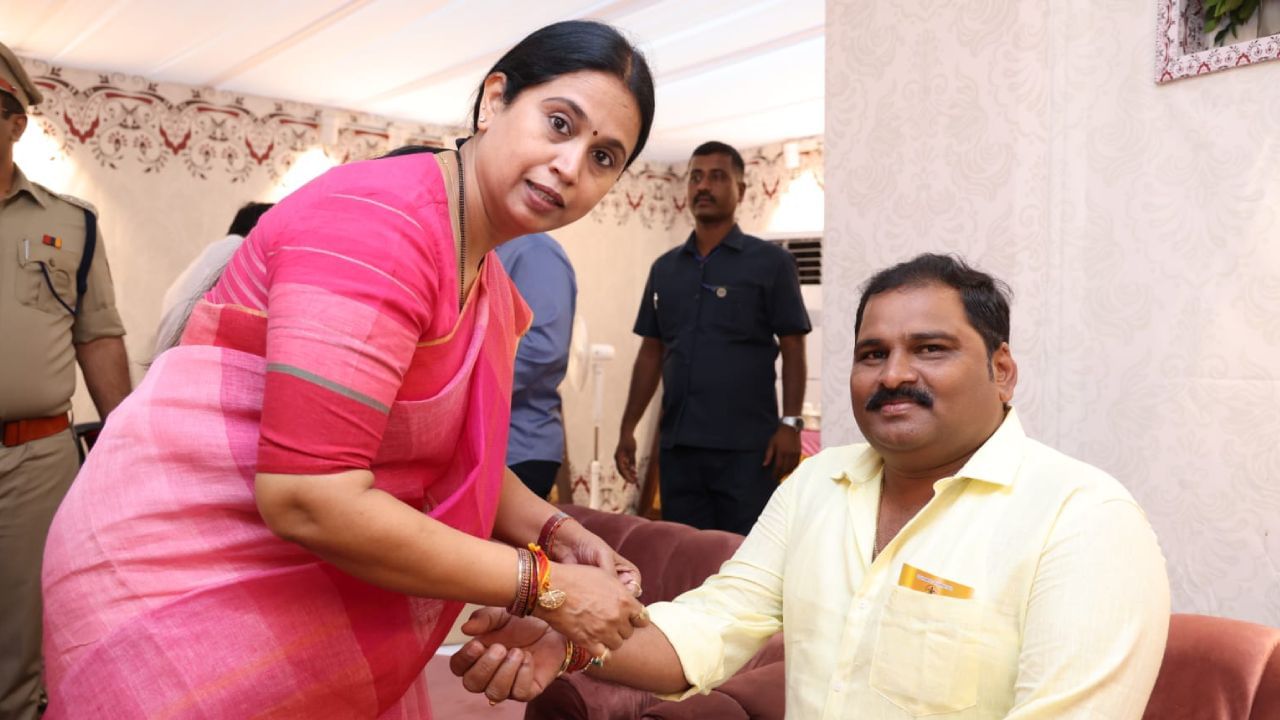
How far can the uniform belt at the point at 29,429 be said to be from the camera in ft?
9.50

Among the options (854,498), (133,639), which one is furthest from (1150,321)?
(133,639)

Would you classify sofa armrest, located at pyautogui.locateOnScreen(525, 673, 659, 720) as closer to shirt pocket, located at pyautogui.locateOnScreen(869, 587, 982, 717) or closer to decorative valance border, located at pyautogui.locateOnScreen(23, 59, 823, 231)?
shirt pocket, located at pyautogui.locateOnScreen(869, 587, 982, 717)

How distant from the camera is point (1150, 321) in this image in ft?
7.55

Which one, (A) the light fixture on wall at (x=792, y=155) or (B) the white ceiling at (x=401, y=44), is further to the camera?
(A) the light fixture on wall at (x=792, y=155)

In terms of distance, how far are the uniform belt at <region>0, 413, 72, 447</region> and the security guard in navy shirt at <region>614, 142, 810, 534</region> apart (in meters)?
2.01

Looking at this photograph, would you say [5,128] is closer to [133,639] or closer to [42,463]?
[42,463]

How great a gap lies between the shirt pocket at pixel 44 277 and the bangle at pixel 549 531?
215 cm

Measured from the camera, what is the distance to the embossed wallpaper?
2.13 m

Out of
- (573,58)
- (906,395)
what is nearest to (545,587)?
(573,58)

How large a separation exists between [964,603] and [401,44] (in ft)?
15.4

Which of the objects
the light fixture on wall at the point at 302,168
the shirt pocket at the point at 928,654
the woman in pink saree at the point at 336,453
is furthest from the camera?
the light fixture on wall at the point at 302,168

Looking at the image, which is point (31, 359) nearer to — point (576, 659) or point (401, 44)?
point (576, 659)

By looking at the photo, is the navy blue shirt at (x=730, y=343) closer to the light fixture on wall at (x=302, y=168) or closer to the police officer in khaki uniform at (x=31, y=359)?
the police officer in khaki uniform at (x=31, y=359)

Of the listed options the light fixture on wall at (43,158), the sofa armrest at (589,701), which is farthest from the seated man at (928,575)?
the light fixture on wall at (43,158)
